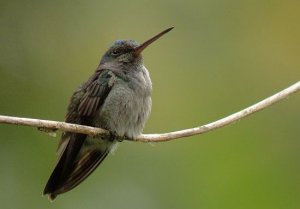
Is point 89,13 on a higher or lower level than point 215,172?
higher

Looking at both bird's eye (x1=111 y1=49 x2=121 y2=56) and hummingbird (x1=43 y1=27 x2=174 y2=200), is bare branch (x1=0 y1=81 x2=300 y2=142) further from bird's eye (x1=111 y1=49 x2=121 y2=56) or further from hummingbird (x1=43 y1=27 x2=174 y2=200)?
bird's eye (x1=111 y1=49 x2=121 y2=56)

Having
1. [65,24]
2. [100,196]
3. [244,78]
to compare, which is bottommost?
[100,196]

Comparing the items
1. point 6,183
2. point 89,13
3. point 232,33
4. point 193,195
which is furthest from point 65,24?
point 193,195

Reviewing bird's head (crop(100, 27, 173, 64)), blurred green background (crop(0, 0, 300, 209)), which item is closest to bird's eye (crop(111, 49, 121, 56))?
bird's head (crop(100, 27, 173, 64))

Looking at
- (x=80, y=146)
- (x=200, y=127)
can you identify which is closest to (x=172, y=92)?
(x=80, y=146)

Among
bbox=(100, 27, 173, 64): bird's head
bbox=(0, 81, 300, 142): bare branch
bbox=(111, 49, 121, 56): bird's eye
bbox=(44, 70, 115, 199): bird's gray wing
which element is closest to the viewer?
bbox=(0, 81, 300, 142): bare branch

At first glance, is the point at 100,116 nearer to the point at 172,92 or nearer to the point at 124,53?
the point at 124,53

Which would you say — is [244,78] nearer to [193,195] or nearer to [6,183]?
[193,195]
